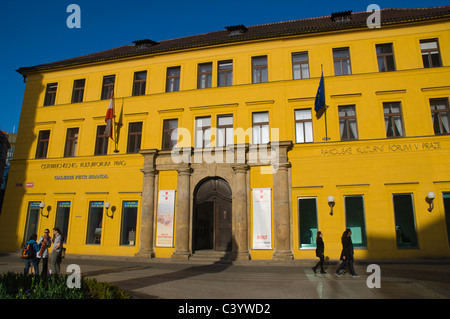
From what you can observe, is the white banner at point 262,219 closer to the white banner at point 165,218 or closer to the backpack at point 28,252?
the white banner at point 165,218

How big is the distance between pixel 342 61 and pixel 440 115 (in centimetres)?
643

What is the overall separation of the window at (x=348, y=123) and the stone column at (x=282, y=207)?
11.1 feet

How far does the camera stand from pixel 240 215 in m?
18.2

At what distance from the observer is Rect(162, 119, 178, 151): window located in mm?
21087

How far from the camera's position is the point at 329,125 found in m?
18.9

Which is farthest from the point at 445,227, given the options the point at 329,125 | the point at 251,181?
the point at 251,181

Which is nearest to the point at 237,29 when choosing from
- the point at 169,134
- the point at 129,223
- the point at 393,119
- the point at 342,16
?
the point at 342,16

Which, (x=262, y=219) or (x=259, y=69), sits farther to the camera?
(x=259, y=69)

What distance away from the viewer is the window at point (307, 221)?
699 inches

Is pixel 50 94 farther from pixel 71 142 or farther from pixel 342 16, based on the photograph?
pixel 342 16

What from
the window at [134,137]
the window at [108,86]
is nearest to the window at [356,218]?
the window at [134,137]

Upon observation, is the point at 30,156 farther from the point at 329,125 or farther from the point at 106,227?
the point at 329,125
